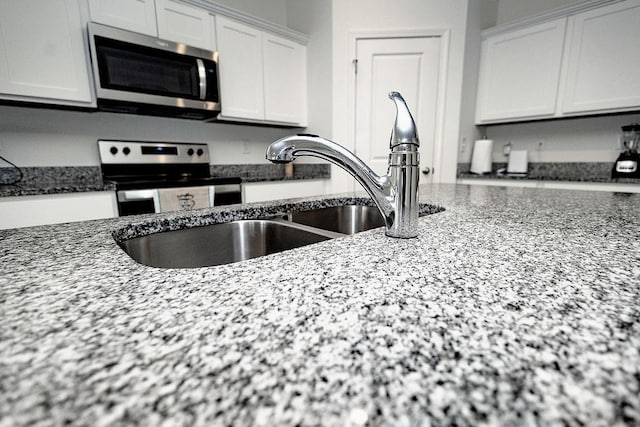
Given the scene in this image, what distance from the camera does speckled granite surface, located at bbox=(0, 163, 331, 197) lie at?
1.57 m

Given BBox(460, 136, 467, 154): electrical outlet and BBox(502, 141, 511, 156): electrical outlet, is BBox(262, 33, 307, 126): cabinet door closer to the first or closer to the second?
BBox(460, 136, 467, 154): electrical outlet

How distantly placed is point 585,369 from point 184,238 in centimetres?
78

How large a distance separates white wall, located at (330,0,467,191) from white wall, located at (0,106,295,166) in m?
1.25

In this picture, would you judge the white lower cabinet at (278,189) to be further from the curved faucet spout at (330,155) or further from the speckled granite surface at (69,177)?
the curved faucet spout at (330,155)

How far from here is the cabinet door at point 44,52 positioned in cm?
160

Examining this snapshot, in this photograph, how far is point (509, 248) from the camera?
46 cm

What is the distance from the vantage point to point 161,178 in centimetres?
226

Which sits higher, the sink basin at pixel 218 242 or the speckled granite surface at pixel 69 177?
the speckled granite surface at pixel 69 177

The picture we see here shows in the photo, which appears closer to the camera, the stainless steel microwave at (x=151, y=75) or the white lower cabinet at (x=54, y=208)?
the white lower cabinet at (x=54, y=208)

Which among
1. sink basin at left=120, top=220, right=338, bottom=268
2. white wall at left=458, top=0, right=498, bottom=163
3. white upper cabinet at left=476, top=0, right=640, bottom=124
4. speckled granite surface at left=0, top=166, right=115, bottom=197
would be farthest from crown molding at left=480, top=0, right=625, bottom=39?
speckled granite surface at left=0, top=166, right=115, bottom=197

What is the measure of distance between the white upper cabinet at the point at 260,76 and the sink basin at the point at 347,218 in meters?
1.81

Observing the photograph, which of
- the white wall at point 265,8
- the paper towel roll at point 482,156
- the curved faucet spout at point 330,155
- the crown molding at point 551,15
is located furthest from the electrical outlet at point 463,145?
the curved faucet spout at point 330,155

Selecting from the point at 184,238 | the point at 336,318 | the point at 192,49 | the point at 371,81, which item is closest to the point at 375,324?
the point at 336,318

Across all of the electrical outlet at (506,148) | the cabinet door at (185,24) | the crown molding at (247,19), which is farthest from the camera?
the electrical outlet at (506,148)
